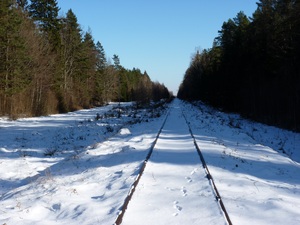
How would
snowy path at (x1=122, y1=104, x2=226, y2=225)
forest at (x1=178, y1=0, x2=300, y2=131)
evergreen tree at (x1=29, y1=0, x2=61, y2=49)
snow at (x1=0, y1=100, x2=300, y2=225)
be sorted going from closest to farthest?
snowy path at (x1=122, y1=104, x2=226, y2=225), snow at (x1=0, y1=100, x2=300, y2=225), forest at (x1=178, y1=0, x2=300, y2=131), evergreen tree at (x1=29, y1=0, x2=61, y2=49)

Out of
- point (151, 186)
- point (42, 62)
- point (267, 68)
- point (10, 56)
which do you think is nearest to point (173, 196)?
point (151, 186)

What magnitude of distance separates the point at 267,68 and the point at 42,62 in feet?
79.5

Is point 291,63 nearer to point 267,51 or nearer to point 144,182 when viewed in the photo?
point 267,51

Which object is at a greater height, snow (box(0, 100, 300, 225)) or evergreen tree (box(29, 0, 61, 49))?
evergreen tree (box(29, 0, 61, 49))

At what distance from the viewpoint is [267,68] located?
33281 millimetres

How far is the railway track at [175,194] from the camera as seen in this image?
198 inches

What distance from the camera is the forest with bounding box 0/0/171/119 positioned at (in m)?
30.5

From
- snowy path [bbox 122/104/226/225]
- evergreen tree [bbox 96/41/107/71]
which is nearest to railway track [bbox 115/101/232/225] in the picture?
snowy path [bbox 122/104/226/225]

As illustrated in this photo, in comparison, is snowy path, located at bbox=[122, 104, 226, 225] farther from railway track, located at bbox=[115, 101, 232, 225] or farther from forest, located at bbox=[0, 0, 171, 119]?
forest, located at bbox=[0, 0, 171, 119]

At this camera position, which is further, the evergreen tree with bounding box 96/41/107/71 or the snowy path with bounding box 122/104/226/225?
the evergreen tree with bounding box 96/41/107/71

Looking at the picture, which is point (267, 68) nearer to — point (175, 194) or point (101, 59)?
point (175, 194)

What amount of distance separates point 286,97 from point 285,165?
1869 centimetres

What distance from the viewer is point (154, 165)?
8.89 meters

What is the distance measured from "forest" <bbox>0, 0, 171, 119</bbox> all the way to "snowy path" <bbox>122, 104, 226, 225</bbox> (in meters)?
24.9
